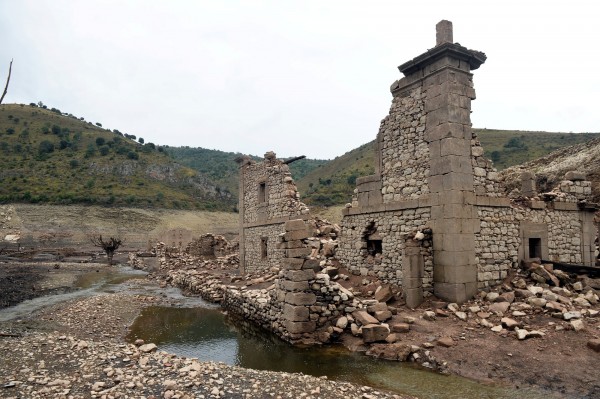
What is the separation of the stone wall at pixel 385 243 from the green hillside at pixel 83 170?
50867mm

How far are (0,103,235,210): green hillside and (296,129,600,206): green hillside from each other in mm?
24115

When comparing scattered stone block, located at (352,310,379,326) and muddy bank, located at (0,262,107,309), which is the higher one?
scattered stone block, located at (352,310,379,326)

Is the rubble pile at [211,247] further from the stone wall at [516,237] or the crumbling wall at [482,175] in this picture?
the crumbling wall at [482,175]

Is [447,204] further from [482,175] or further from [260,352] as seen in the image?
[260,352]

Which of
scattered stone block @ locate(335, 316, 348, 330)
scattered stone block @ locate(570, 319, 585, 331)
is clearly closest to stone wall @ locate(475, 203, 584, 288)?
scattered stone block @ locate(570, 319, 585, 331)

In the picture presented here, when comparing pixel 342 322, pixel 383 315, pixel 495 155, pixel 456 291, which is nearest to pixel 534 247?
pixel 456 291

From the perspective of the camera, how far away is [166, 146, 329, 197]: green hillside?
9301 centimetres

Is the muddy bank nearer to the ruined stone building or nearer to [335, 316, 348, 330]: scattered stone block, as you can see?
[335, 316, 348, 330]: scattered stone block

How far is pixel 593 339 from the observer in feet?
26.1

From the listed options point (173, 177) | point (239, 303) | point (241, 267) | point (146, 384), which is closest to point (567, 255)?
point (239, 303)

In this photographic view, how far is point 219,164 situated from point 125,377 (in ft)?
342

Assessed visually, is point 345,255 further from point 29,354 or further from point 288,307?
point 29,354

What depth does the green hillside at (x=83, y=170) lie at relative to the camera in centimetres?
5622

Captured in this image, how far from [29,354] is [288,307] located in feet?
19.7
